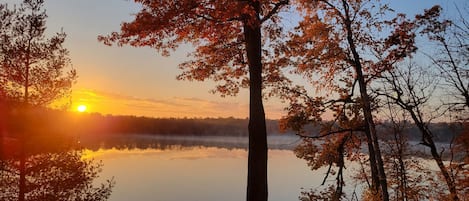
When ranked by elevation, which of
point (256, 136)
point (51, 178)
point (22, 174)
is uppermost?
point (256, 136)

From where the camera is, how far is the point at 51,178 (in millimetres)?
16438

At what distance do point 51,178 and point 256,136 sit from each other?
1004 cm

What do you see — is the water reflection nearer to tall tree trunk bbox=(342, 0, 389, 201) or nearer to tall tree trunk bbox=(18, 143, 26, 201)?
tall tree trunk bbox=(18, 143, 26, 201)

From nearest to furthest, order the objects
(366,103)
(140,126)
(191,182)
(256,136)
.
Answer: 1. (256,136)
2. (366,103)
3. (191,182)
4. (140,126)

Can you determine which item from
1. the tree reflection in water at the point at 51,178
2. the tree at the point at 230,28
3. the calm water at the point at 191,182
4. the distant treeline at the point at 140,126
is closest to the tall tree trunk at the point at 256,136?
the tree at the point at 230,28

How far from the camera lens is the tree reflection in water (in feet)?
51.5

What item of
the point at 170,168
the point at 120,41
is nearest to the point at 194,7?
the point at 120,41

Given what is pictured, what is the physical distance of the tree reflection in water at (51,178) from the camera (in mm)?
15703

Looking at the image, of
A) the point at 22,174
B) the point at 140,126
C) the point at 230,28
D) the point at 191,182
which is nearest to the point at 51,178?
the point at 22,174

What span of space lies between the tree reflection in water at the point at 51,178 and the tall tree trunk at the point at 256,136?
Answer: 9.52 m

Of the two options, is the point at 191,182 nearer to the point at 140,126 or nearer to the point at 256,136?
the point at 256,136

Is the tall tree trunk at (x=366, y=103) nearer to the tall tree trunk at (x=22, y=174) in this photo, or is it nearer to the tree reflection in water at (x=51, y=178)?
the tree reflection in water at (x=51, y=178)

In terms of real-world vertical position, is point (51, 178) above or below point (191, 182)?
above

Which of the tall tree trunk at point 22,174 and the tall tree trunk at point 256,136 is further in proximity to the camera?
the tall tree trunk at point 22,174
